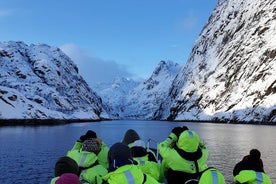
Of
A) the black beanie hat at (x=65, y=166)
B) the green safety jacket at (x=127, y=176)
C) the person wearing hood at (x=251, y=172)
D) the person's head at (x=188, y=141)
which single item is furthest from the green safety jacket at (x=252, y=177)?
the black beanie hat at (x=65, y=166)

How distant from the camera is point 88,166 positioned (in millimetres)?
11656

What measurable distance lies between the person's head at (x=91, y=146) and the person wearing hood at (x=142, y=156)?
1069mm

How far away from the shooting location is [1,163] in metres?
36.6

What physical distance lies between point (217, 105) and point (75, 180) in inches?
7513

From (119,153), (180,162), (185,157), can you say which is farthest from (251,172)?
(119,153)

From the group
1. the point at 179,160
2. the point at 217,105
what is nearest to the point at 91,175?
the point at 179,160

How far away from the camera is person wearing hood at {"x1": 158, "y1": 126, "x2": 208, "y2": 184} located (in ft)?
34.9

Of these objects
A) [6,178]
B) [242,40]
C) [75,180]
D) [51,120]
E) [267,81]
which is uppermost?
[242,40]

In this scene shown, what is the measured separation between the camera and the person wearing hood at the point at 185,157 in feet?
34.9

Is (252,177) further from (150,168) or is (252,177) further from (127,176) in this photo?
(127,176)

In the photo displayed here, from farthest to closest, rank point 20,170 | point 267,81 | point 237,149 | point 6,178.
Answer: point 267,81
point 237,149
point 20,170
point 6,178

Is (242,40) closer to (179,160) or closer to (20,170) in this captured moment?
(20,170)

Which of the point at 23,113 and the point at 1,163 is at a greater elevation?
the point at 23,113

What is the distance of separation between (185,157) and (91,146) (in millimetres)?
3522
